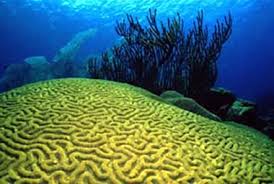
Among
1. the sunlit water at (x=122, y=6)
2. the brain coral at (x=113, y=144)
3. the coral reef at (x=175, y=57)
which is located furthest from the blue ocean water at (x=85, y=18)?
the brain coral at (x=113, y=144)

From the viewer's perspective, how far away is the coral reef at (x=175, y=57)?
26.6 feet

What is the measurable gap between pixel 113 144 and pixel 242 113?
5250 mm

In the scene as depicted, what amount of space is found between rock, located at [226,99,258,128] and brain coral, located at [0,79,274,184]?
3.18 metres

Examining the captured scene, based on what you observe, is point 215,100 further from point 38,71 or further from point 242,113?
point 38,71

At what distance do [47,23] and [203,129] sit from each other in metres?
40.1

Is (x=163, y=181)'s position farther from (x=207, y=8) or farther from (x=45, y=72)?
(x=207, y=8)

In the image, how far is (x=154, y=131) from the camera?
341 cm

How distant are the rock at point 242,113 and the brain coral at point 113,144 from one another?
125 inches

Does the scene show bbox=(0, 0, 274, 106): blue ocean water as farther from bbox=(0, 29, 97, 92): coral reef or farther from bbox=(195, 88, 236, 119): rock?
bbox=(195, 88, 236, 119): rock

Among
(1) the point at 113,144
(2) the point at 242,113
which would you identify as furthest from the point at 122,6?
(1) the point at 113,144

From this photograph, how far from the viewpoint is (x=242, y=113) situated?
739 cm

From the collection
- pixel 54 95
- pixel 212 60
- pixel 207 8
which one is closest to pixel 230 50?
pixel 207 8

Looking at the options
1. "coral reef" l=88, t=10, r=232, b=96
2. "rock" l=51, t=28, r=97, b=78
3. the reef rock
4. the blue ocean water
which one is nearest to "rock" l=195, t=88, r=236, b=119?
"coral reef" l=88, t=10, r=232, b=96

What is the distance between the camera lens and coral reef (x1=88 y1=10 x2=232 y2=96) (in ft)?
26.6
